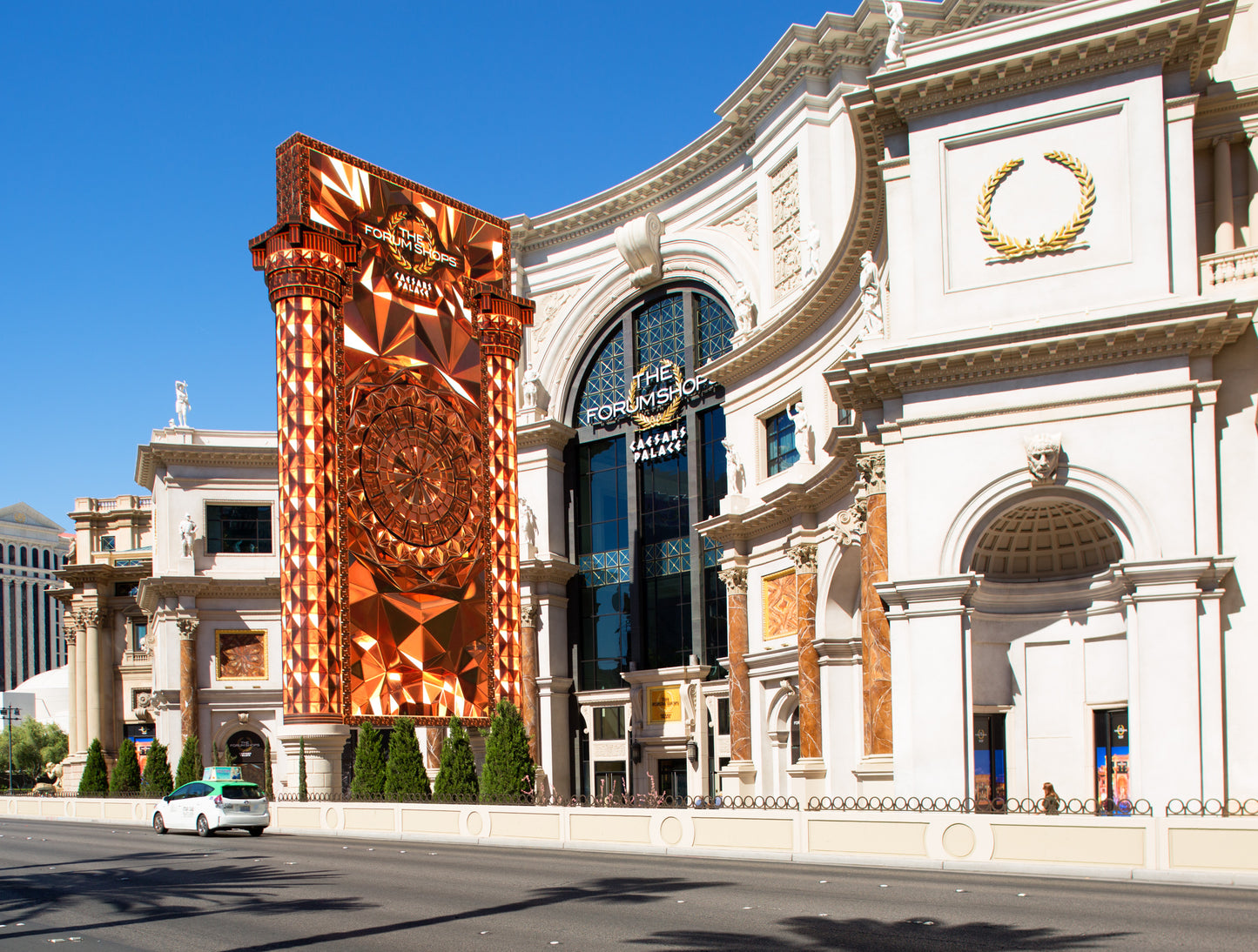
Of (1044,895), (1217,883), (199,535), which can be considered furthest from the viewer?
(199,535)

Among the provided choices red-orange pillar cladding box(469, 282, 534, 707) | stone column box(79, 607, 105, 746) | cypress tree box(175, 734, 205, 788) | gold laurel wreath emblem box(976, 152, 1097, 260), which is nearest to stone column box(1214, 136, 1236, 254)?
gold laurel wreath emblem box(976, 152, 1097, 260)

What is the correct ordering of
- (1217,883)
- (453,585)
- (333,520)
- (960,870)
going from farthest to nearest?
(453,585), (333,520), (960,870), (1217,883)

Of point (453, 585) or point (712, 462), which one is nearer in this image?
point (453, 585)

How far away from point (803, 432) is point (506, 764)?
46.0 feet

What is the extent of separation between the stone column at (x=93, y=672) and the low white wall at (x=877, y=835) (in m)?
41.9

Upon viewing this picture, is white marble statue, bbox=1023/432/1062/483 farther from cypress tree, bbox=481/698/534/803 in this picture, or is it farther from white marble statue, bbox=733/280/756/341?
white marble statue, bbox=733/280/756/341

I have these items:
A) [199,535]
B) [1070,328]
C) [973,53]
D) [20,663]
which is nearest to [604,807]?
[1070,328]

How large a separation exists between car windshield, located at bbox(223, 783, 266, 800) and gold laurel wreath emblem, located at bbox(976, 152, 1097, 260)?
22.8 meters

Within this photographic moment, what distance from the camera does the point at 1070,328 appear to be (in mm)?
25344

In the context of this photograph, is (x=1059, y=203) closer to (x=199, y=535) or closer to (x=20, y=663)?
(x=199, y=535)

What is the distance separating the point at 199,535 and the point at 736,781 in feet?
94.1

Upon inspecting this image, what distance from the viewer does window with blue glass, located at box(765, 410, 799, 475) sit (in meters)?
42.5

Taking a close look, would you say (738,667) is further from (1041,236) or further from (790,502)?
(1041,236)

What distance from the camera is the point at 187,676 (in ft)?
182
